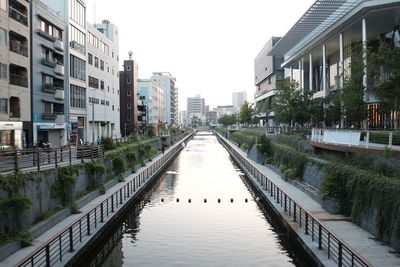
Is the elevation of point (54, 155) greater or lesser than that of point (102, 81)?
lesser

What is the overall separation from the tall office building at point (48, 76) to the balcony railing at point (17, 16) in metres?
2.69

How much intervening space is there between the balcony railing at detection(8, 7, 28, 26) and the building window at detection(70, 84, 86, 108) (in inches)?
577

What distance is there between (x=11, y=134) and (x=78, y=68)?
65.6 ft

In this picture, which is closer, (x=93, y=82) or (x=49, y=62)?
(x=49, y=62)

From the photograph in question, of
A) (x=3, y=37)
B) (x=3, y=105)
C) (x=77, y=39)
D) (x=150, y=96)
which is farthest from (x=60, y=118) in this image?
(x=150, y=96)

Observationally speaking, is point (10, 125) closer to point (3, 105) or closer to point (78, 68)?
point (3, 105)

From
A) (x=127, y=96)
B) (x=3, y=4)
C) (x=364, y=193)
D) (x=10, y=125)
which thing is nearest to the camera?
(x=364, y=193)

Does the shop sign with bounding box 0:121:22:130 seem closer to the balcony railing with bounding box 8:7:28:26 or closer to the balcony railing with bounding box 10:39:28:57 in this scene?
the balcony railing with bounding box 10:39:28:57

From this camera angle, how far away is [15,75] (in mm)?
→ 39312

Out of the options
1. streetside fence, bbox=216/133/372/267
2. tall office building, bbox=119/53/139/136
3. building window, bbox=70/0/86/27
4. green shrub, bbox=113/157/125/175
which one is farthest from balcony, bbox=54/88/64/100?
tall office building, bbox=119/53/139/136

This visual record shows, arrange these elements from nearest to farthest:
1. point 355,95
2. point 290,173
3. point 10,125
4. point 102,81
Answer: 1. point 290,173
2. point 355,95
3. point 10,125
4. point 102,81

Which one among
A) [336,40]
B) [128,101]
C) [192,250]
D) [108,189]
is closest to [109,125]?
[128,101]

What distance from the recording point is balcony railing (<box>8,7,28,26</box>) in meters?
38.0

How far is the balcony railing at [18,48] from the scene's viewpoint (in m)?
38.3
